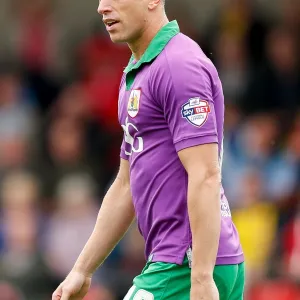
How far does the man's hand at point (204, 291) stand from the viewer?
14.2ft

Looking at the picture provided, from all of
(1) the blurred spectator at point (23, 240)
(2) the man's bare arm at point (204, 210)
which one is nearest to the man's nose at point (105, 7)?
(2) the man's bare arm at point (204, 210)

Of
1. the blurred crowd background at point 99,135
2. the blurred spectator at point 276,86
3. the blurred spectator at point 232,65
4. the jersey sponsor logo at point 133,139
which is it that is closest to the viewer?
the jersey sponsor logo at point 133,139

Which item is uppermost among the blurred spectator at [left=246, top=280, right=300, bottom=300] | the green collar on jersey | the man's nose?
the man's nose

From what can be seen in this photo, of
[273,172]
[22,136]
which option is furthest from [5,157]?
[273,172]

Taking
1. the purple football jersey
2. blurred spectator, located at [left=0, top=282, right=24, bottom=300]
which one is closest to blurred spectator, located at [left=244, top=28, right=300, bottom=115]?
blurred spectator, located at [left=0, top=282, right=24, bottom=300]

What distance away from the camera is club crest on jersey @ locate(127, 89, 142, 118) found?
4625mm

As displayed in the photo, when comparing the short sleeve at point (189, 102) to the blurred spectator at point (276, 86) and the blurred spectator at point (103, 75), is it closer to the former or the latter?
the blurred spectator at point (276, 86)

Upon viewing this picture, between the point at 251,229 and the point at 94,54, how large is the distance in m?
3.97

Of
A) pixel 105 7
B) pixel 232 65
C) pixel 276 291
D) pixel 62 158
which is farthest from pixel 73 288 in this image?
pixel 232 65

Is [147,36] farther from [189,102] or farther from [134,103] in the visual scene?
[189,102]

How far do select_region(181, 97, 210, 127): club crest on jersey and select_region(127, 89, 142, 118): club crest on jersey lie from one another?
288 mm

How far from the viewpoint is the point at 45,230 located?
34.5 ft

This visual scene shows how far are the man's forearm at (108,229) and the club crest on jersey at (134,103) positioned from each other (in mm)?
599

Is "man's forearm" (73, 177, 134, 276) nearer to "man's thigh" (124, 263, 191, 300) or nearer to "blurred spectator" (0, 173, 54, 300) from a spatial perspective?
"man's thigh" (124, 263, 191, 300)
